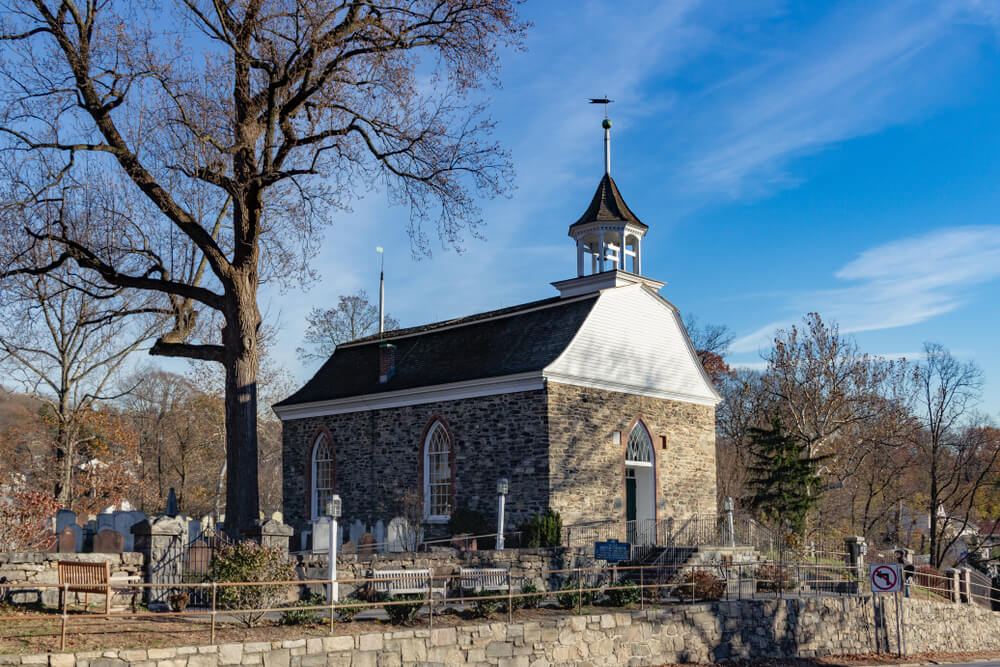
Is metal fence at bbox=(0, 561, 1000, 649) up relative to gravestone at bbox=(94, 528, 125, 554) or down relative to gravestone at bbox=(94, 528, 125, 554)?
down

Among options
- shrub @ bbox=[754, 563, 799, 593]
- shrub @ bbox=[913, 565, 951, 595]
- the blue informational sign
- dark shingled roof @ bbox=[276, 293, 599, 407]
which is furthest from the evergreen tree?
the blue informational sign

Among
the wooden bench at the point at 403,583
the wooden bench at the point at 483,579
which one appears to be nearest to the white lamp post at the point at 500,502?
the wooden bench at the point at 483,579

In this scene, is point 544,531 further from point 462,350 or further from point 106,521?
point 106,521

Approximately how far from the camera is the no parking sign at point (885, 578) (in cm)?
1992

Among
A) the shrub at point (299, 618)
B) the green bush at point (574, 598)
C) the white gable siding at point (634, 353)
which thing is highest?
the white gable siding at point (634, 353)

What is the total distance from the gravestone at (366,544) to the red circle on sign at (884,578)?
11.7 meters

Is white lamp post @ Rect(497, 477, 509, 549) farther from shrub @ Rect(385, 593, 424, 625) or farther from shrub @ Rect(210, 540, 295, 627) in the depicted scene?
shrub @ Rect(210, 540, 295, 627)

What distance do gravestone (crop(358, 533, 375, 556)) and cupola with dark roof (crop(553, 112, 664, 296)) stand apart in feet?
31.8

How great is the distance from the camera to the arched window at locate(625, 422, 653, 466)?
26344 mm

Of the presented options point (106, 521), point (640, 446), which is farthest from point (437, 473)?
point (106, 521)

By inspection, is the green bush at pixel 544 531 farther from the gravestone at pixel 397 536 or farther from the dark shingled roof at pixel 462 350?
the dark shingled roof at pixel 462 350

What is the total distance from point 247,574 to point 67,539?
20.2 feet

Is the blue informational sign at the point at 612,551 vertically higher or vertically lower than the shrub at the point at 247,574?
lower

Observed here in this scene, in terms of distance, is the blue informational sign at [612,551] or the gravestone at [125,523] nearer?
the gravestone at [125,523]
